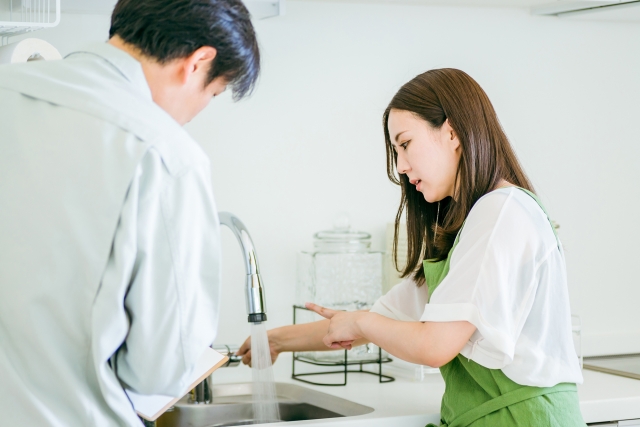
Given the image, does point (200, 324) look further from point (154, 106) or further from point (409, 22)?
point (409, 22)

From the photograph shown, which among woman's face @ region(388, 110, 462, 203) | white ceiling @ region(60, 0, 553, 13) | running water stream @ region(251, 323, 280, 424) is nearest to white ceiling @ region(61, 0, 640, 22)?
white ceiling @ region(60, 0, 553, 13)

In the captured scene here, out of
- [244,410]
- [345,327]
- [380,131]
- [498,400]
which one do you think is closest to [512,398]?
[498,400]

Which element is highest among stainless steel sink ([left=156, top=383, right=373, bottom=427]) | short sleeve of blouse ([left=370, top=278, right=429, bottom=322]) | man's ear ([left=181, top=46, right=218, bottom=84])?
man's ear ([left=181, top=46, right=218, bottom=84])

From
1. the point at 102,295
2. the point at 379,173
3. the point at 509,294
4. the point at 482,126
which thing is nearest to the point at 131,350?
the point at 102,295

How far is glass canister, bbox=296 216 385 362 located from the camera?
1891 mm

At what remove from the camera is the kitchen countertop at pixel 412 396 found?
1.41 m

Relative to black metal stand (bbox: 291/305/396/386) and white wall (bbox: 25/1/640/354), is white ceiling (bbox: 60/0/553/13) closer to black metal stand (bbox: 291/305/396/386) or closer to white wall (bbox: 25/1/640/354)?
white wall (bbox: 25/1/640/354)

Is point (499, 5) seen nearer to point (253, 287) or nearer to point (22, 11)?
point (253, 287)

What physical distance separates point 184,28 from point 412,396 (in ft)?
3.30

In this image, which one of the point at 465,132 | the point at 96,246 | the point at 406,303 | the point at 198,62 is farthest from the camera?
the point at 406,303

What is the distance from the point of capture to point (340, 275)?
1917mm

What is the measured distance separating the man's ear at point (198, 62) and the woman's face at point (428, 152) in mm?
563

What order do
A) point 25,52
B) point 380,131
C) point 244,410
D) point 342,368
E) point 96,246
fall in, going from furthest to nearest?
point 380,131
point 342,368
point 244,410
point 25,52
point 96,246

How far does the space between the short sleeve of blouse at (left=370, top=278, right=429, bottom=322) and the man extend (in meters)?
0.77
